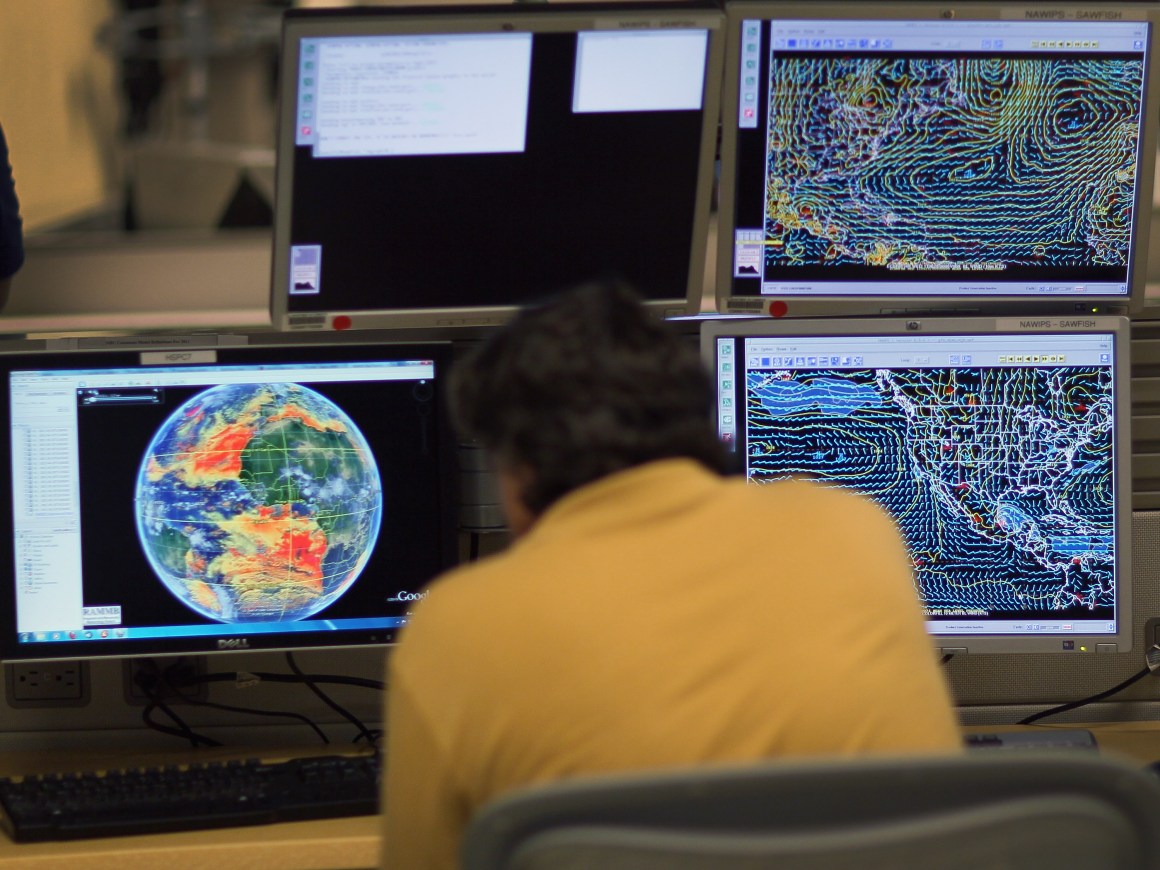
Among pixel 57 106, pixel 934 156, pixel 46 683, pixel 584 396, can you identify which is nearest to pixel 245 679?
pixel 46 683

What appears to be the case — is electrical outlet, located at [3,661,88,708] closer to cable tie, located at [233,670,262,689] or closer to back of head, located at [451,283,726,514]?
cable tie, located at [233,670,262,689]

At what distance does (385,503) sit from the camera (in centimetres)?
162

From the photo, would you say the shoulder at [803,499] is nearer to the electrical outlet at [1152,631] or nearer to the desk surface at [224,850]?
the desk surface at [224,850]

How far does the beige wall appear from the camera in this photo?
13.2 feet

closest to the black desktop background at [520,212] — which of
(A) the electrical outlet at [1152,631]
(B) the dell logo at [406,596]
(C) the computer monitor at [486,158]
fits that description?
(C) the computer monitor at [486,158]

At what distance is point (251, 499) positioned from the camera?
1.59m

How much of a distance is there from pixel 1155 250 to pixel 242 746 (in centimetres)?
187

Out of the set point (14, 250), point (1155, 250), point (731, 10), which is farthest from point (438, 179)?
point (1155, 250)

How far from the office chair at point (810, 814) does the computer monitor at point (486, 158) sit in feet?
2.92

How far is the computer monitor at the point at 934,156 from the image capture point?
1552 millimetres

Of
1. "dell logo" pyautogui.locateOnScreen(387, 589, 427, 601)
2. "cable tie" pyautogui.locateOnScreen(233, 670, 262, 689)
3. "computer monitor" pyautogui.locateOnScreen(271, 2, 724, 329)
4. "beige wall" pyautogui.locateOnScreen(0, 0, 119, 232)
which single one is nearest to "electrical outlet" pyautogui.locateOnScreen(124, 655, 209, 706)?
"cable tie" pyautogui.locateOnScreen(233, 670, 262, 689)

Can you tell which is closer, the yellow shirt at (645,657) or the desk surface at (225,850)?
the yellow shirt at (645,657)

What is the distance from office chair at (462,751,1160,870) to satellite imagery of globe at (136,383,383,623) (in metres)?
0.81

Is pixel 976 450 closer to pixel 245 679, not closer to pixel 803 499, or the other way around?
pixel 803 499
